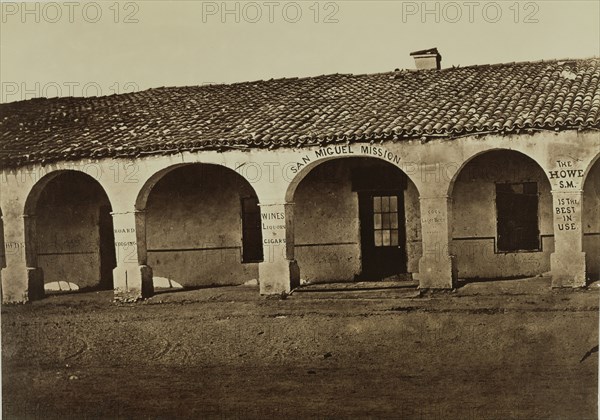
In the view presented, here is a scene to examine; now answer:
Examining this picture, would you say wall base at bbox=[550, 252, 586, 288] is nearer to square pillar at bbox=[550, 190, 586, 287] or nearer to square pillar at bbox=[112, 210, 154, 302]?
square pillar at bbox=[550, 190, 586, 287]

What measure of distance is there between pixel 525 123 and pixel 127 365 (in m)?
7.88

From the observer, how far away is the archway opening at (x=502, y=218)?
637 inches

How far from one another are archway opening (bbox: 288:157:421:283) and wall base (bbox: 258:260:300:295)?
1.83 m

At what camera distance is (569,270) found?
13.9 meters

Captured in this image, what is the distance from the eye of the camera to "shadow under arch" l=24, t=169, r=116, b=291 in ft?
59.1

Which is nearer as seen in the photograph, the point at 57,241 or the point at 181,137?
the point at 181,137

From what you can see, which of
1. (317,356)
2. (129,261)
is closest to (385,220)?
(129,261)

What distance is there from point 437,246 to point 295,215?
3696 mm

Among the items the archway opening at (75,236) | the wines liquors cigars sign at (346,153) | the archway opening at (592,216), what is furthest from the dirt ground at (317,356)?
the archway opening at (75,236)

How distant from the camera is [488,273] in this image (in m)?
16.4

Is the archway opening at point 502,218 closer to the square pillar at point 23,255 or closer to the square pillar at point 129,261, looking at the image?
the square pillar at point 129,261

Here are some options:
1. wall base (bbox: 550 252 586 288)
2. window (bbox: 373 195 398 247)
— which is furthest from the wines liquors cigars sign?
wall base (bbox: 550 252 586 288)

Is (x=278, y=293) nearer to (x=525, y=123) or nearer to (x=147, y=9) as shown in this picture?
(x=525, y=123)

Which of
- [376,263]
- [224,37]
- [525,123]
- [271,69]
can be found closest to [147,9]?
[224,37]
